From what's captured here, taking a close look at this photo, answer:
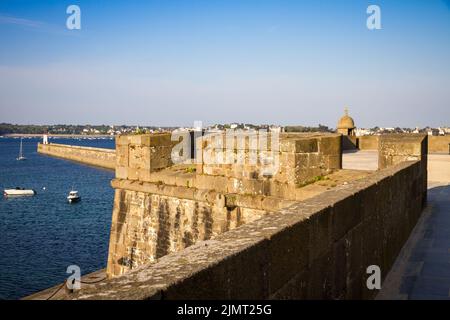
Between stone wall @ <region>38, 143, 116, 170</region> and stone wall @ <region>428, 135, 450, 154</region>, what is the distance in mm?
66220

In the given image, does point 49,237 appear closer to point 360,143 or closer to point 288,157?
point 360,143

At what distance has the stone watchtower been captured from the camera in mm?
26391

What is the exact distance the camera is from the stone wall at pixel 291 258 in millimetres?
2264

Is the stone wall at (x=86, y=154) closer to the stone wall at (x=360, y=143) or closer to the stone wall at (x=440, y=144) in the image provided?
the stone wall at (x=360, y=143)

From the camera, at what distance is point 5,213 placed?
132 ft

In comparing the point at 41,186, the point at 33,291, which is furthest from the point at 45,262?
the point at 41,186

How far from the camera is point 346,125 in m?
26.4

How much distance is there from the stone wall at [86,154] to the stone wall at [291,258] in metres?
80.9

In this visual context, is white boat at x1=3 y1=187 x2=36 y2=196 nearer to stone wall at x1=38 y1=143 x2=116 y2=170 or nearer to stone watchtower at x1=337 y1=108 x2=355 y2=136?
stone wall at x1=38 y1=143 x2=116 y2=170

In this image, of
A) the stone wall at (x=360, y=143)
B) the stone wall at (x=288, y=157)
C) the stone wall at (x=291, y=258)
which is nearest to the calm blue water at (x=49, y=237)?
the stone wall at (x=288, y=157)

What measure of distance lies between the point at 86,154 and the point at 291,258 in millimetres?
104739

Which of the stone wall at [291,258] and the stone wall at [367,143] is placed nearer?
the stone wall at [291,258]

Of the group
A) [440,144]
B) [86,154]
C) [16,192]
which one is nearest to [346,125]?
[440,144]
